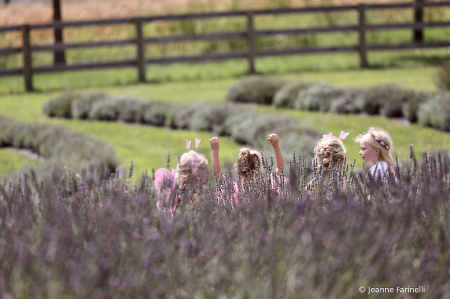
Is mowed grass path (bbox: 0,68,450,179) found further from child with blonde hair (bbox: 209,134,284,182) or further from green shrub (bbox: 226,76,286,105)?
child with blonde hair (bbox: 209,134,284,182)

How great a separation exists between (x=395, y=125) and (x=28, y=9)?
26.0 metres

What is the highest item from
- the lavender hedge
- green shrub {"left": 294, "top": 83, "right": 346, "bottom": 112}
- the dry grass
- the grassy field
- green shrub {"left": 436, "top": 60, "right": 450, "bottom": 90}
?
the dry grass

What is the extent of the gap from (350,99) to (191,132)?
9.33 feet

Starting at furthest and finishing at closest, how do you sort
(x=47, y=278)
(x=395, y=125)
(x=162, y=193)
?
→ (x=395, y=125), (x=162, y=193), (x=47, y=278)

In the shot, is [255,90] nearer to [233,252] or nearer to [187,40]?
[187,40]

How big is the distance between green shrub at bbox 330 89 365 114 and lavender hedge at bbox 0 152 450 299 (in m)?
7.14

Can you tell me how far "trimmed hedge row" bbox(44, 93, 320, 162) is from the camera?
7.38m

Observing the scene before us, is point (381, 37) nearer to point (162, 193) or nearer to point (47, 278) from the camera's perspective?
point (162, 193)

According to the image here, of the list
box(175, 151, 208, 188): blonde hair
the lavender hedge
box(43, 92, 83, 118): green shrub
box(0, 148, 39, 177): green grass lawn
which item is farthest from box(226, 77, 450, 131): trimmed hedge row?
the lavender hedge

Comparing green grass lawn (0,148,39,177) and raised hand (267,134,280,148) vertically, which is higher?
raised hand (267,134,280,148)

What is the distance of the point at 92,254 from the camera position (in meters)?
2.00

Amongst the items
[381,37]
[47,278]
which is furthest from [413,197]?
[381,37]

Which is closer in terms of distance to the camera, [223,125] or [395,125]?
[395,125]

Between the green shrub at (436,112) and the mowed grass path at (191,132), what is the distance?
0.14 m
